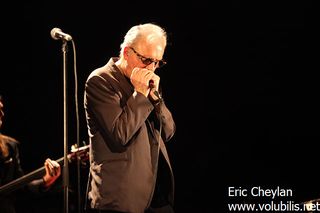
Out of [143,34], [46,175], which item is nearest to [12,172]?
[46,175]

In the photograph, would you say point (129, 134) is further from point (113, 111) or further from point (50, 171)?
point (50, 171)

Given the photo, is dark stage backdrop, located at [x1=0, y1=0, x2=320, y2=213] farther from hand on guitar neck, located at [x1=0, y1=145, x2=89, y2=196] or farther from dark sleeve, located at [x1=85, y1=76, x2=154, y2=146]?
dark sleeve, located at [x1=85, y1=76, x2=154, y2=146]

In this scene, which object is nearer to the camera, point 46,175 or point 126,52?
point 126,52

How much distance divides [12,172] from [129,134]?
180cm

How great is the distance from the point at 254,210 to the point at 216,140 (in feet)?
2.55

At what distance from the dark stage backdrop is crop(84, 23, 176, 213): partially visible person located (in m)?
2.12

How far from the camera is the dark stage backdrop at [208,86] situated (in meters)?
4.61

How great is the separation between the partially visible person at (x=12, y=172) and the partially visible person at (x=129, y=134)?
1.41 m

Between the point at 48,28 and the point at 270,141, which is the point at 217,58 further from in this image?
the point at 48,28

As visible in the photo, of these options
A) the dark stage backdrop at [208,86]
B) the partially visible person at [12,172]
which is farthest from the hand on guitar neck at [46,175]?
the dark stage backdrop at [208,86]

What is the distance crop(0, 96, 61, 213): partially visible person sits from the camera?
3.70 meters

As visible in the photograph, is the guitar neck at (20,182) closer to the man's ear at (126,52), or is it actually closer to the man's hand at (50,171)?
the man's hand at (50,171)

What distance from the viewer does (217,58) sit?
4707 mm

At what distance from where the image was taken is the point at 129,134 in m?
2.30
